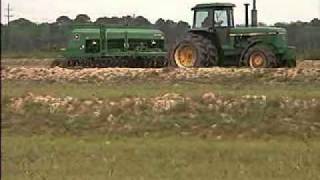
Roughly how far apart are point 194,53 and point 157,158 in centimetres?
1625

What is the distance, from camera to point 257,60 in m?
28.2

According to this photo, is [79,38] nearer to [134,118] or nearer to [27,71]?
[27,71]

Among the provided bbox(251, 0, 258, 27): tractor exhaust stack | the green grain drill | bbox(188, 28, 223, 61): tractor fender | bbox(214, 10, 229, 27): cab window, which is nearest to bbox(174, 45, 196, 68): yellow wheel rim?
bbox(188, 28, 223, 61): tractor fender

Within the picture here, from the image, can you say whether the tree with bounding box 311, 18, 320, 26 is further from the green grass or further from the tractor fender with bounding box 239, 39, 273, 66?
the green grass

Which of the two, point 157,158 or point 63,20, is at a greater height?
point 63,20

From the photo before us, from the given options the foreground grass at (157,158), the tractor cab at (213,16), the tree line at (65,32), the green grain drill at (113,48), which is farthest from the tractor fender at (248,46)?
the tree line at (65,32)

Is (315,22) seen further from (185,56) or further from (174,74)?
(174,74)

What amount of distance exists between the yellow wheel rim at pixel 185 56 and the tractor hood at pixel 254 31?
1.60 m

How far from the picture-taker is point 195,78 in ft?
79.9

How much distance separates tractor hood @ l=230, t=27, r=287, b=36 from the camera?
28698 mm

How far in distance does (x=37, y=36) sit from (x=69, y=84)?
128ft

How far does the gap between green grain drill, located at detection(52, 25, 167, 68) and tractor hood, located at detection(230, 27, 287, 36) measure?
517cm

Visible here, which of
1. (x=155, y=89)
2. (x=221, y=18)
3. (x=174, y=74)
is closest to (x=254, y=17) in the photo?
(x=221, y=18)

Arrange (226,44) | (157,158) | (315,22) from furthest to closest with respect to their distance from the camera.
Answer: (315,22), (226,44), (157,158)
